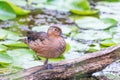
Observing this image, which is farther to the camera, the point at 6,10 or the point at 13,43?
the point at 6,10


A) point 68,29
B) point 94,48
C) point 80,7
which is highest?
point 80,7

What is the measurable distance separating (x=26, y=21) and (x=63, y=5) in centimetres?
74

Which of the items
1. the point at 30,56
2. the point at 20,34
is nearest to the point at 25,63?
the point at 30,56

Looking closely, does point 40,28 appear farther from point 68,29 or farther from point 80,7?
point 80,7

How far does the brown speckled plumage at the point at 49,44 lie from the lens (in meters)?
3.44

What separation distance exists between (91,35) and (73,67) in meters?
1.42

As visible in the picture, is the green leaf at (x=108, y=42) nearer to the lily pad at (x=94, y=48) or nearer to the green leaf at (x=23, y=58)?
the lily pad at (x=94, y=48)

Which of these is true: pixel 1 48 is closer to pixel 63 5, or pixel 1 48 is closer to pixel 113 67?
pixel 113 67

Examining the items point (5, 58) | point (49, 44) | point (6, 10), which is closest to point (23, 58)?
point (5, 58)

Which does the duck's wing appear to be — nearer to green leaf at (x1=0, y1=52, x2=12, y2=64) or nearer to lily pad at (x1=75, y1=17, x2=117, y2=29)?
green leaf at (x1=0, y1=52, x2=12, y2=64)

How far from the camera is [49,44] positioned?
3.46 m

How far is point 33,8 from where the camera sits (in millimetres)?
5934

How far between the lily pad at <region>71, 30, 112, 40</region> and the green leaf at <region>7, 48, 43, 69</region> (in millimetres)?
892

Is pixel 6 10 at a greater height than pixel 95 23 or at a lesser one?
greater
